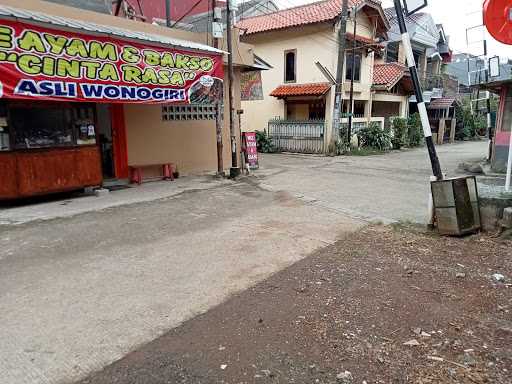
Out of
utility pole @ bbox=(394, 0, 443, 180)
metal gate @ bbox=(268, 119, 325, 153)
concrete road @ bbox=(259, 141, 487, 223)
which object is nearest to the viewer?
utility pole @ bbox=(394, 0, 443, 180)

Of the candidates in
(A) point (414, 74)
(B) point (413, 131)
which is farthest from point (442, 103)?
(A) point (414, 74)

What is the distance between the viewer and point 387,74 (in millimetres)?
21375

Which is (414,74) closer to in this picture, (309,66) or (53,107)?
(53,107)

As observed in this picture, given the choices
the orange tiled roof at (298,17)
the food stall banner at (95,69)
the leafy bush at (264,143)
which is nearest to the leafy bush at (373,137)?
the leafy bush at (264,143)

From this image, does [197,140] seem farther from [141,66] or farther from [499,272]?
[499,272]

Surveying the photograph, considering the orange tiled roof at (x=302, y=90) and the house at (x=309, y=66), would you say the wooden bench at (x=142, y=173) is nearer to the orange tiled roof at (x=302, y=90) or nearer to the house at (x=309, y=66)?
the house at (x=309, y=66)

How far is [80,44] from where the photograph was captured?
269 inches

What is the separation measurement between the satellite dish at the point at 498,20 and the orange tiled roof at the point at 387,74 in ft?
50.6

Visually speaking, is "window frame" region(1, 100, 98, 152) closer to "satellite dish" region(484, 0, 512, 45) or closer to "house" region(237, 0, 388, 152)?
"satellite dish" region(484, 0, 512, 45)

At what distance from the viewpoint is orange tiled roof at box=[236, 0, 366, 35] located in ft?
58.8

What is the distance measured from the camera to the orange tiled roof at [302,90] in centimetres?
1795

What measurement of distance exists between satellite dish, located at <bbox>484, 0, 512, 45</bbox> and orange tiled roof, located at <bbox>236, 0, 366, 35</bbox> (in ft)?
41.2

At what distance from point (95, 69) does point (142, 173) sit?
137 inches

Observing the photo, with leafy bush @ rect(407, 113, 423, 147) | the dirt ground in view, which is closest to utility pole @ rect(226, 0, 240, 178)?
the dirt ground
